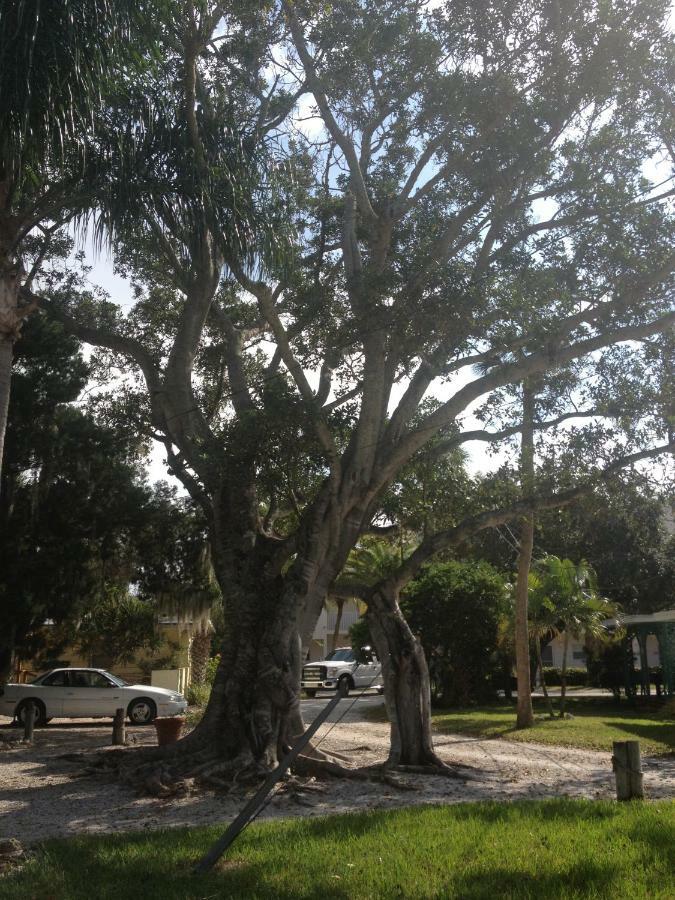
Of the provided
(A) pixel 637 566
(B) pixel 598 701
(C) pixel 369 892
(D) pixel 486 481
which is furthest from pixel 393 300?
(A) pixel 637 566

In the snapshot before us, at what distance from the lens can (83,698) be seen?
2202 centimetres

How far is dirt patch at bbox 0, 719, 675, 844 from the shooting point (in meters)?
9.33

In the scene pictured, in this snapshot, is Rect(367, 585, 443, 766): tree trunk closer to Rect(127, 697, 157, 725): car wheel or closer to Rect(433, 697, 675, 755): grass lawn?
Rect(433, 697, 675, 755): grass lawn

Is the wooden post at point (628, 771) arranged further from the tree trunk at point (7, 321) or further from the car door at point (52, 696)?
the car door at point (52, 696)

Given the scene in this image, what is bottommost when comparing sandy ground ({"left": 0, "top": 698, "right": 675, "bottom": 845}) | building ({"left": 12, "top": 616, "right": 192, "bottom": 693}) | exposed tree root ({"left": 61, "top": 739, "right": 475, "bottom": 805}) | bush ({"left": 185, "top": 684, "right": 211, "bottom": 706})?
sandy ground ({"left": 0, "top": 698, "right": 675, "bottom": 845})

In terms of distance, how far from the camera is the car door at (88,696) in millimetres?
21953

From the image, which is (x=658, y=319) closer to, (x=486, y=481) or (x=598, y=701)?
(x=486, y=481)

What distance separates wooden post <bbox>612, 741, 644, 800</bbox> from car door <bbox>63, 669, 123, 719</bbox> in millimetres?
16029

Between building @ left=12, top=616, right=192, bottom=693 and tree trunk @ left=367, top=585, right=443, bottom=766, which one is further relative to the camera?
building @ left=12, top=616, right=192, bottom=693

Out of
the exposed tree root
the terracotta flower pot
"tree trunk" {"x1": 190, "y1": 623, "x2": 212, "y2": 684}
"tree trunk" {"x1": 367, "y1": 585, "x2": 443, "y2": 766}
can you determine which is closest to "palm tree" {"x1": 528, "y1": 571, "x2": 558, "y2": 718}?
"tree trunk" {"x1": 367, "y1": 585, "x2": 443, "y2": 766}

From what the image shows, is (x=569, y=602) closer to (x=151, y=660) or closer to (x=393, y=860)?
(x=393, y=860)

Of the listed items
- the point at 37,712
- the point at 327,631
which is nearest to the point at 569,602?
the point at 37,712

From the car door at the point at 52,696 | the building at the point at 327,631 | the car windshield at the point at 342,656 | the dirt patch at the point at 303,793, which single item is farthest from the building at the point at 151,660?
the building at the point at 327,631

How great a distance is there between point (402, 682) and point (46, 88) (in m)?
9.22
